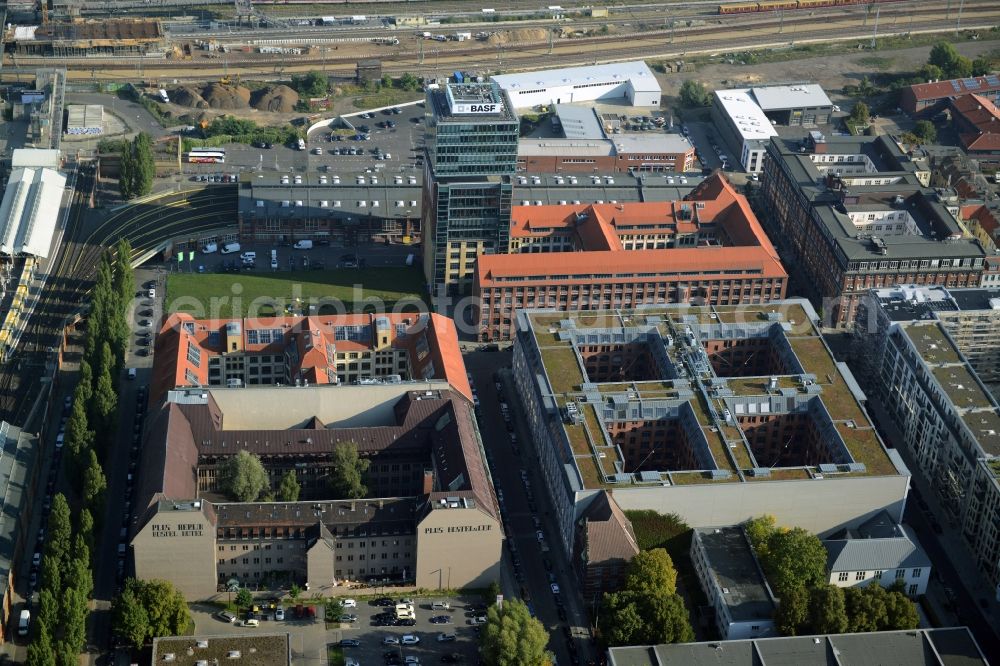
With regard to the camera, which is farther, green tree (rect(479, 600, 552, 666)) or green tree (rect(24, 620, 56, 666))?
green tree (rect(479, 600, 552, 666))

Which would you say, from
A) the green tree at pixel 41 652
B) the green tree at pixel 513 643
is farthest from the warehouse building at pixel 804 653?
the green tree at pixel 41 652

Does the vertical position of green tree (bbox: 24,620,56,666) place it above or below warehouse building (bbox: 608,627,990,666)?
above

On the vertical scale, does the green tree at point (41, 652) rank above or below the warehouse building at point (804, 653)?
above

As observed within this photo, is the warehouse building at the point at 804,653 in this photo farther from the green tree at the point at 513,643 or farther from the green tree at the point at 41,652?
the green tree at the point at 41,652

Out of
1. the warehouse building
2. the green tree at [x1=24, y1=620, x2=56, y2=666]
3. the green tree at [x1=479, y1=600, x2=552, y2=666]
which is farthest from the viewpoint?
the green tree at [x1=479, y1=600, x2=552, y2=666]

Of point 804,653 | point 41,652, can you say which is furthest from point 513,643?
point 41,652

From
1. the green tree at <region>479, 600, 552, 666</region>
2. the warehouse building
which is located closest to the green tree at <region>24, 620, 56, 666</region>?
the green tree at <region>479, 600, 552, 666</region>

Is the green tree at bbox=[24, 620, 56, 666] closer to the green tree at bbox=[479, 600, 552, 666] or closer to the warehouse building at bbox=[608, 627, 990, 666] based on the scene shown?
the green tree at bbox=[479, 600, 552, 666]

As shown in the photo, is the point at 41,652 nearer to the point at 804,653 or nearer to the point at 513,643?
the point at 513,643

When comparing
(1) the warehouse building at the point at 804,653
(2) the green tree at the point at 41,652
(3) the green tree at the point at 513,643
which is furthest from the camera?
(3) the green tree at the point at 513,643
